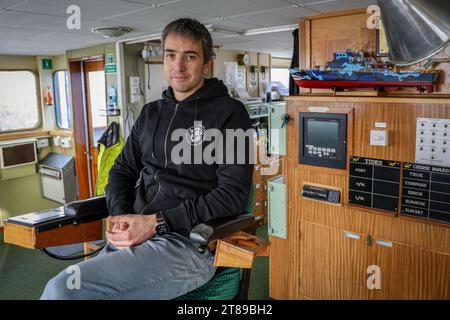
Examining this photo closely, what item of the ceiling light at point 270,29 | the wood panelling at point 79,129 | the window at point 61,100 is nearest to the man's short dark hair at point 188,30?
the ceiling light at point 270,29

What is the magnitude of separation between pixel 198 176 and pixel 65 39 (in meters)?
3.32

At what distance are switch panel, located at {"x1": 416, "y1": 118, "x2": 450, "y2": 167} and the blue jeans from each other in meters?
1.58

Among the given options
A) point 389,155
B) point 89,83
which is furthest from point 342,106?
point 89,83

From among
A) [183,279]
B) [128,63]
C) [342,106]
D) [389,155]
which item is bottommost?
[183,279]

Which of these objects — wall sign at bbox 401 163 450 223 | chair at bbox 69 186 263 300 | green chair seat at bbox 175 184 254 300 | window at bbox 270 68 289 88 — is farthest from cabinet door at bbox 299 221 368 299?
window at bbox 270 68 289 88

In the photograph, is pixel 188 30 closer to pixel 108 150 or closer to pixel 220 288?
pixel 220 288

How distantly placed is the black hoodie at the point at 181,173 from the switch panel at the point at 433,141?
50.5 inches

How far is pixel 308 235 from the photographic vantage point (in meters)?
3.05

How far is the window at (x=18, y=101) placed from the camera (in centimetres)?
587

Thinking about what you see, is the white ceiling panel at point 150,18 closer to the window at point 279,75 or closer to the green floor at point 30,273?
the green floor at point 30,273

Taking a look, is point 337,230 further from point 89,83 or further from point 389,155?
point 89,83

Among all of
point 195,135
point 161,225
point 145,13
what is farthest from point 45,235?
point 145,13

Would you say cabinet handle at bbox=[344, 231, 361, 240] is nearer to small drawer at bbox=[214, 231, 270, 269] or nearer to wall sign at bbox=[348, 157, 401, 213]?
wall sign at bbox=[348, 157, 401, 213]

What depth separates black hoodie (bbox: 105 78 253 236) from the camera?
1.59 metres
